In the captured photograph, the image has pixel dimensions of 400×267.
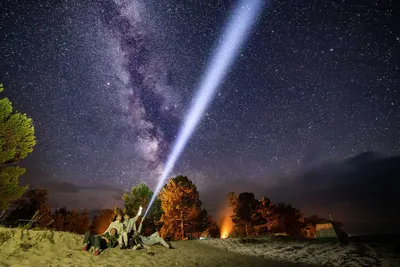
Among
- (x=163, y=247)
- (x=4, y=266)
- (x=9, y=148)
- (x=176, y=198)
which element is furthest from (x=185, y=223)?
(x=4, y=266)

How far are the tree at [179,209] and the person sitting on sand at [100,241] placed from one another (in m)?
23.1

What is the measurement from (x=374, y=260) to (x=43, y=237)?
49.0ft

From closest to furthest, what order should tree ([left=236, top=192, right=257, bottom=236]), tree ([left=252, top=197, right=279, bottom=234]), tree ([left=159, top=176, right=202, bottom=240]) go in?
tree ([left=159, top=176, right=202, bottom=240]), tree ([left=252, top=197, right=279, bottom=234]), tree ([left=236, top=192, right=257, bottom=236])

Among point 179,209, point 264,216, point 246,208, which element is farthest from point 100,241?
point 246,208

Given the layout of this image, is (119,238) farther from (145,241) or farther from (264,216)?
(264,216)

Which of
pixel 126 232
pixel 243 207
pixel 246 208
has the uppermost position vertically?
pixel 243 207

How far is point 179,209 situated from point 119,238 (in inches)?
941

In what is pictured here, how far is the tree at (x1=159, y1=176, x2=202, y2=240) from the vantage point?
31953mm

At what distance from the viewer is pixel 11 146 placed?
15.2 m

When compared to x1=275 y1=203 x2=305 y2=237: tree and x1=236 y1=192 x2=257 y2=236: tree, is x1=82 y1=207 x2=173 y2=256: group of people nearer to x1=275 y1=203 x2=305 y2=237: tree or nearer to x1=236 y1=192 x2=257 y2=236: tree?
x1=236 y1=192 x2=257 y2=236: tree

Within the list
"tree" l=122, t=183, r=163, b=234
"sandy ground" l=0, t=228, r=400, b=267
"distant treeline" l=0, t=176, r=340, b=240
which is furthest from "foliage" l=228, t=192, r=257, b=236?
"sandy ground" l=0, t=228, r=400, b=267

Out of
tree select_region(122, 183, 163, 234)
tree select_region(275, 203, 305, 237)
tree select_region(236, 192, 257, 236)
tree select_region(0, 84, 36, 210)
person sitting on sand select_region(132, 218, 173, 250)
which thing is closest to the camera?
person sitting on sand select_region(132, 218, 173, 250)

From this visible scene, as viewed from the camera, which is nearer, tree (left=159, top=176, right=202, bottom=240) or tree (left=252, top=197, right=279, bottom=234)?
tree (left=159, top=176, right=202, bottom=240)

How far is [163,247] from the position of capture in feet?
38.3
